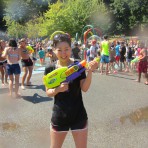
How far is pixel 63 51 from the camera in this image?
9.57 ft

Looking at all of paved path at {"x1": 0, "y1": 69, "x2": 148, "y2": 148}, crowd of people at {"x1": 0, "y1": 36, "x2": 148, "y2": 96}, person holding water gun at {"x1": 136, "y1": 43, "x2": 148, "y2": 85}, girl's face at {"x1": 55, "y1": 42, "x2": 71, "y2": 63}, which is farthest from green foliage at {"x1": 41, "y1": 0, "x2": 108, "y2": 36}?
girl's face at {"x1": 55, "y1": 42, "x2": 71, "y2": 63}

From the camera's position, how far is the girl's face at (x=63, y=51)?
2.89m

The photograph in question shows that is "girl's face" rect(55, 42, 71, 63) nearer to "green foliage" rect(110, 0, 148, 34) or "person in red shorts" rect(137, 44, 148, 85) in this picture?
"person in red shorts" rect(137, 44, 148, 85)

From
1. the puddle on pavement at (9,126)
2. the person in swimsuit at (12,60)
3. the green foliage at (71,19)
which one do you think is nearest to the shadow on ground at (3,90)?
the person in swimsuit at (12,60)

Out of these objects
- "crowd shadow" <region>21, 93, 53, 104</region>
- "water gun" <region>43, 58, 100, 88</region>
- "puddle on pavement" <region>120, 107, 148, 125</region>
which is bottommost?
"puddle on pavement" <region>120, 107, 148, 125</region>

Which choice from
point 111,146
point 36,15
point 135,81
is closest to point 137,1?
point 36,15

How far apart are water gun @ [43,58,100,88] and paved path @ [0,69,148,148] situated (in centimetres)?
210

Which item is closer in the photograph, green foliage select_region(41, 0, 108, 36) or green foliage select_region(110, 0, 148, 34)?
green foliage select_region(41, 0, 108, 36)

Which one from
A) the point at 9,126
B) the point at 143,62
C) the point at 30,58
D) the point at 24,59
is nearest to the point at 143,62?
the point at 143,62

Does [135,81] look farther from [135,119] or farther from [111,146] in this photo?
[111,146]

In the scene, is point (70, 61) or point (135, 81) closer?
point (70, 61)

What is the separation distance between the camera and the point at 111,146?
15.2 ft

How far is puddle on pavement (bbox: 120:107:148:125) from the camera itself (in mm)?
6018

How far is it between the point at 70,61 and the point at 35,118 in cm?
353
